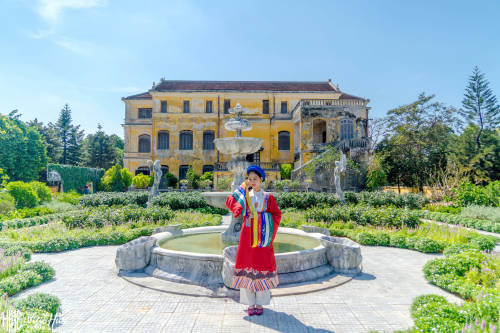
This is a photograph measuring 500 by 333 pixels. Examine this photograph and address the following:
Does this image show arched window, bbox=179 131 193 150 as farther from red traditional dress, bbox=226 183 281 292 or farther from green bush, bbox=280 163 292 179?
red traditional dress, bbox=226 183 281 292

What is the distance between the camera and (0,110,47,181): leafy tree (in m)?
27.0

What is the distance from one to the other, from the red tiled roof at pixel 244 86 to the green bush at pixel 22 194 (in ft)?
59.8

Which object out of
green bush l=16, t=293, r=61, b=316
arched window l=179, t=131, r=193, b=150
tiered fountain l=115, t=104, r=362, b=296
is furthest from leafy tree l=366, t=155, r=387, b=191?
green bush l=16, t=293, r=61, b=316

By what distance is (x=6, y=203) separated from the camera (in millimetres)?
13016

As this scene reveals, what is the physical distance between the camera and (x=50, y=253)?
292 inches

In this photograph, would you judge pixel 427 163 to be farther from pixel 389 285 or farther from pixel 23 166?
pixel 23 166

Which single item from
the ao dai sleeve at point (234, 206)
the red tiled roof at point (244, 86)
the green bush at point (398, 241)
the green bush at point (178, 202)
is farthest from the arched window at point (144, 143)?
the ao dai sleeve at point (234, 206)

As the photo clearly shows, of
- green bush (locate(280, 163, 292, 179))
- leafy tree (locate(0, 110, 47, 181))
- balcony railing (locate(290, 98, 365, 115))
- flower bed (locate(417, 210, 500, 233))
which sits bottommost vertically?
flower bed (locate(417, 210, 500, 233))

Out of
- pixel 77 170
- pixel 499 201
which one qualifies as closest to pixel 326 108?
pixel 499 201

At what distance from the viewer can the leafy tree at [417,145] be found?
2311cm

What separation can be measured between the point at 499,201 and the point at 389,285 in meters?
13.2

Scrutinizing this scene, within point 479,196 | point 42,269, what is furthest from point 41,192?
point 479,196

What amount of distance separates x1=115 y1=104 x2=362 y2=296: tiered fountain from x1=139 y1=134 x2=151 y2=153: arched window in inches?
1022

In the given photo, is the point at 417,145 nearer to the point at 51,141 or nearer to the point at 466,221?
the point at 466,221
